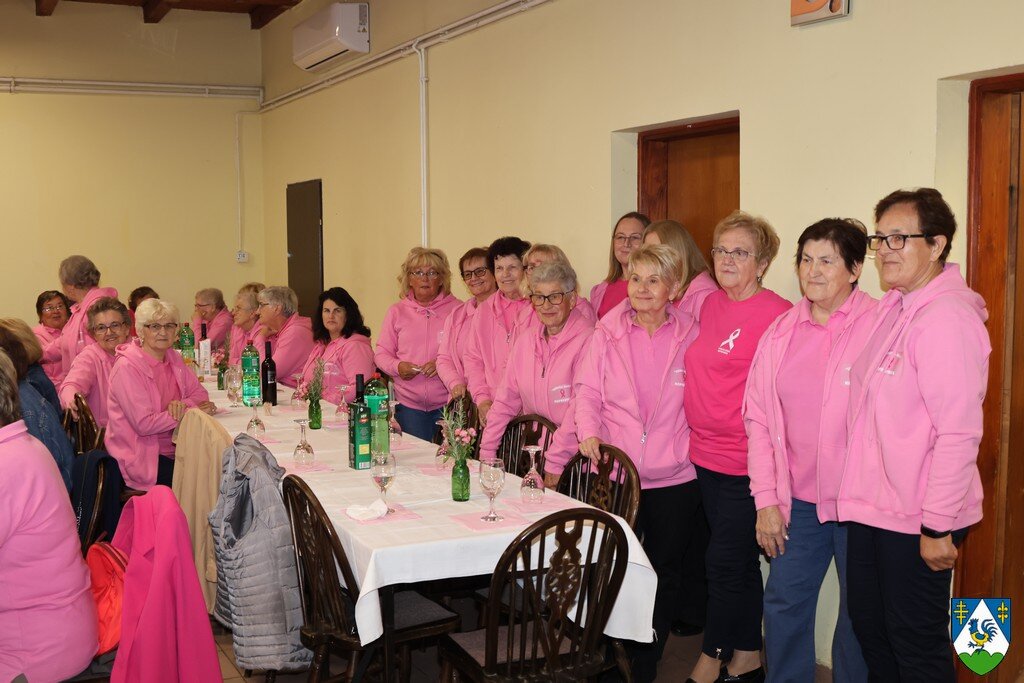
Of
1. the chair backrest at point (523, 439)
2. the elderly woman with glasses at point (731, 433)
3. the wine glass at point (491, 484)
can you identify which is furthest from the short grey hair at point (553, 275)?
the wine glass at point (491, 484)

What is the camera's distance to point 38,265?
9.41 metres

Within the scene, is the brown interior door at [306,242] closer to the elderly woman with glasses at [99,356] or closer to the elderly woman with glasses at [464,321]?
the elderly woman with glasses at [99,356]

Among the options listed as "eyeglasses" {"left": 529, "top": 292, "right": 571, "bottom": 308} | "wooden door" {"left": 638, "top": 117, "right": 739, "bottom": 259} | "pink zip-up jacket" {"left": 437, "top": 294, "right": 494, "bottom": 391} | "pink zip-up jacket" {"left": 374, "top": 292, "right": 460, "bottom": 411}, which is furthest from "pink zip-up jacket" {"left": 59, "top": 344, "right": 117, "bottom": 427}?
"wooden door" {"left": 638, "top": 117, "right": 739, "bottom": 259}

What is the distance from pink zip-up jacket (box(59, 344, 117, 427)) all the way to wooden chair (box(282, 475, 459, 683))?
2.74m

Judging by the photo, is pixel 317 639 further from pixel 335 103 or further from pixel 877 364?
pixel 335 103

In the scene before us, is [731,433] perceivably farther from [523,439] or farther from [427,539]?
[427,539]

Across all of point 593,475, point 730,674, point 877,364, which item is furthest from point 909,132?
Answer: point 730,674

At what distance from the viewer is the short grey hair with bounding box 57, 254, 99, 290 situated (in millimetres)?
7320

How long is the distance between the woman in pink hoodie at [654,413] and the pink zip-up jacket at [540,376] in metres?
0.37

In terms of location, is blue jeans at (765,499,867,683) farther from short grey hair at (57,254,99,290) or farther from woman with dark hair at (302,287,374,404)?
short grey hair at (57,254,99,290)

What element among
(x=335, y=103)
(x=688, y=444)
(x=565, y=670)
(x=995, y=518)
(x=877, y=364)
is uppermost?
(x=335, y=103)

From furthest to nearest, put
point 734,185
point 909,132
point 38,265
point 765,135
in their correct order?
point 38,265, point 734,185, point 765,135, point 909,132

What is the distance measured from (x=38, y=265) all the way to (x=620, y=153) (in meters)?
6.65

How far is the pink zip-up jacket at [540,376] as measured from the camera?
164 inches
